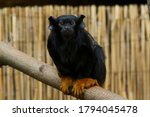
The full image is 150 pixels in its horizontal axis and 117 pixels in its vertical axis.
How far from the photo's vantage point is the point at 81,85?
4453 millimetres

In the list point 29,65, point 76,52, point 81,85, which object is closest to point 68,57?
point 76,52

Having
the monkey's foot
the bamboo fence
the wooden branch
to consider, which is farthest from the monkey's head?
the bamboo fence

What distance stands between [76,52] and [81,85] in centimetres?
44

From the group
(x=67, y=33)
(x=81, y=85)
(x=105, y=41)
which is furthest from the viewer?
(x=105, y=41)

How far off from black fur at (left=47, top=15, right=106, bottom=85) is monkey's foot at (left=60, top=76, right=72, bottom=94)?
5cm

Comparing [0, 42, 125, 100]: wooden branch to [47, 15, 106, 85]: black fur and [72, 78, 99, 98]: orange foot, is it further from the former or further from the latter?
[47, 15, 106, 85]: black fur

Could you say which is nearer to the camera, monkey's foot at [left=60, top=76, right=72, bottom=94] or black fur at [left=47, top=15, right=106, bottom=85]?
monkey's foot at [left=60, top=76, right=72, bottom=94]

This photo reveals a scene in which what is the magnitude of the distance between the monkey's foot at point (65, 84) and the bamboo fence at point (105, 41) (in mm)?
2442

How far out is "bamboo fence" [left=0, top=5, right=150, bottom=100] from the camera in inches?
282

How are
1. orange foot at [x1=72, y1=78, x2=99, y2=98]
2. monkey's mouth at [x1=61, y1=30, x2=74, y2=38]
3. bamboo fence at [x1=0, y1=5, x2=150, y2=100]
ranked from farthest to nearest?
bamboo fence at [x1=0, y1=5, x2=150, y2=100] < monkey's mouth at [x1=61, y1=30, x2=74, y2=38] < orange foot at [x1=72, y1=78, x2=99, y2=98]

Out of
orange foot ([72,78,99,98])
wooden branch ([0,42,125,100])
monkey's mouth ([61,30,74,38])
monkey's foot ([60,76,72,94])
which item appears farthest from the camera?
monkey's mouth ([61,30,74,38])

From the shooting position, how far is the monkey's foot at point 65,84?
4.56 meters

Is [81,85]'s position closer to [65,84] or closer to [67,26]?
[65,84]

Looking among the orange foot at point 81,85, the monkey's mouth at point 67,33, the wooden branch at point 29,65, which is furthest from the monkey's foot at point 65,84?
A: the monkey's mouth at point 67,33
